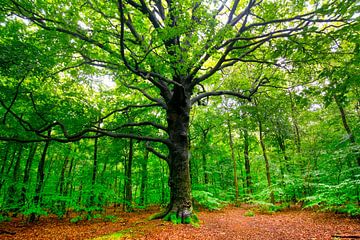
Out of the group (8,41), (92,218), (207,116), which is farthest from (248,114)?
(8,41)

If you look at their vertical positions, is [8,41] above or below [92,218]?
above

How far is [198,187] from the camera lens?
15055 millimetres

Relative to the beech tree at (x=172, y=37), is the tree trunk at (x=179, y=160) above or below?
below

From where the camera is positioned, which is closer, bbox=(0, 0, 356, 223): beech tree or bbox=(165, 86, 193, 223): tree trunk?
bbox=(0, 0, 356, 223): beech tree

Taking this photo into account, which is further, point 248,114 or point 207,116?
point 207,116

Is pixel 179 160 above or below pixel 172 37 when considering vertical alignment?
below

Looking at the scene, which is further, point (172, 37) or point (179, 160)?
point (179, 160)

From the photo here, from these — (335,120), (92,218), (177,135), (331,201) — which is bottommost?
(92,218)

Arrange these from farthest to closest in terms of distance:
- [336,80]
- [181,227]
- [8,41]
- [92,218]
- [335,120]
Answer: [335,120]
[92,218]
[181,227]
[8,41]
[336,80]

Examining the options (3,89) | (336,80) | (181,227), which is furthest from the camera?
(3,89)

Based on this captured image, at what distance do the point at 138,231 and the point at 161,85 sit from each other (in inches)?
204

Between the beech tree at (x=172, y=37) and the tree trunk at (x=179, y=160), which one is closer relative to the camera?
the beech tree at (x=172, y=37)

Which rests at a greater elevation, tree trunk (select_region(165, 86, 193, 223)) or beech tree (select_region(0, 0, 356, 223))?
beech tree (select_region(0, 0, 356, 223))

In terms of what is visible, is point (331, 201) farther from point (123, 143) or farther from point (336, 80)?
point (123, 143)
